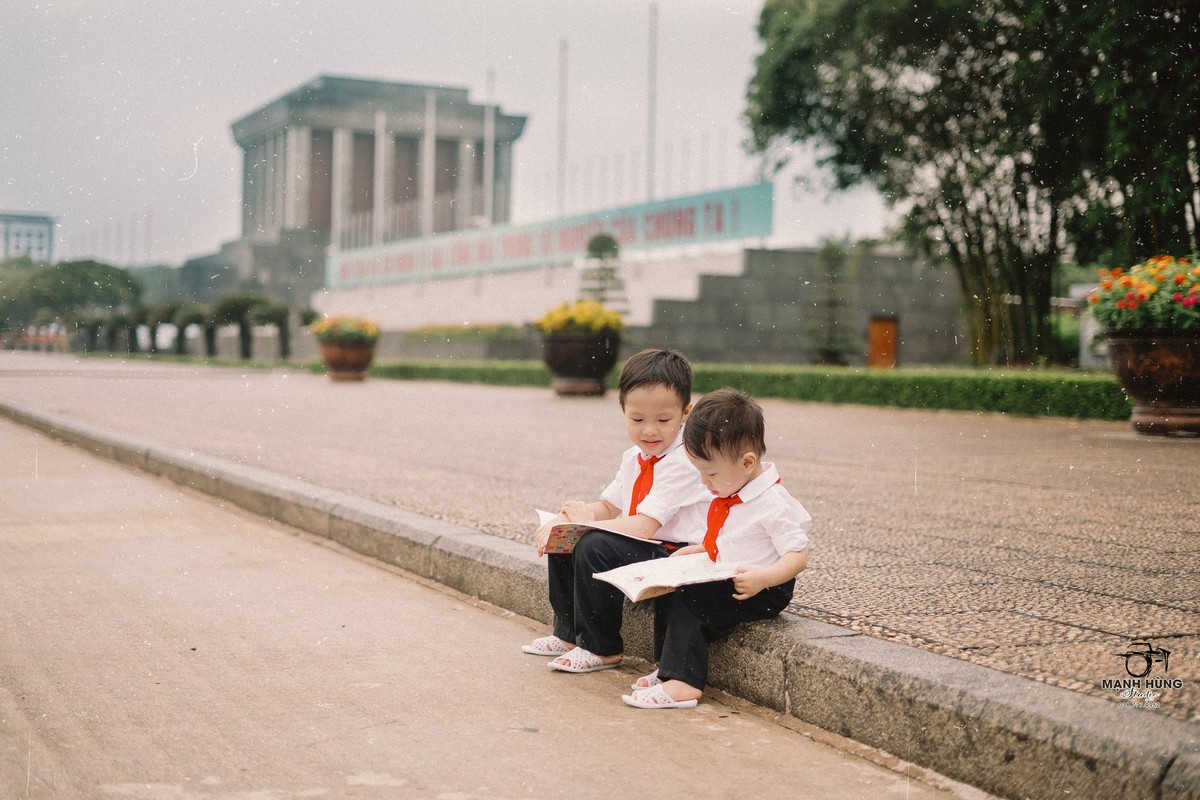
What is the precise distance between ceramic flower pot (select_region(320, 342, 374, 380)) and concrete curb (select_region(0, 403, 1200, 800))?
62.7 ft

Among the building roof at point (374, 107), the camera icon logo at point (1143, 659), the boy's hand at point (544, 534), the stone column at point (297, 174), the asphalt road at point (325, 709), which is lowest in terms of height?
the asphalt road at point (325, 709)

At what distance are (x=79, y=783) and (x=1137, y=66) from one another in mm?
12276

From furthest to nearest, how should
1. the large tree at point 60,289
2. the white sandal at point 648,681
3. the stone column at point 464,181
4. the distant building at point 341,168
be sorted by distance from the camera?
the stone column at point 464,181 → the distant building at point 341,168 → the large tree at point 60,289 → the white sandal at point 648,681

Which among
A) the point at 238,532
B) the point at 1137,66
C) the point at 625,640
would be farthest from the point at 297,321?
the point at 625,640

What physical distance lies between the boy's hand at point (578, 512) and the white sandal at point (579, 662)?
0.37 meters

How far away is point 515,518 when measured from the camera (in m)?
5.06

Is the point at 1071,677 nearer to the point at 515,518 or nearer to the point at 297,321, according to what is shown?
the point at 515,518

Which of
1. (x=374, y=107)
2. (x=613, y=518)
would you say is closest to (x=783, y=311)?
(x=613, y=518)

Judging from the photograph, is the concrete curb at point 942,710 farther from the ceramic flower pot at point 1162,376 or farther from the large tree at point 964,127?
the large tree at point 964,127

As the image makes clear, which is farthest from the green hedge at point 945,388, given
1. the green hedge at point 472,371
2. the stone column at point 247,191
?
the stone column at point 247,191

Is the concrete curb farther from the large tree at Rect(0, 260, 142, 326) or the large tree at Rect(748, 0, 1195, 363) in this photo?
the large tree at Rect(0, 260, 142, 326)

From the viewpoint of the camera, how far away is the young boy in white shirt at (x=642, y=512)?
3289mm

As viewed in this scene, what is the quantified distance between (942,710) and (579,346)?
1455 cm

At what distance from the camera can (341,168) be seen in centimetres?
5194
